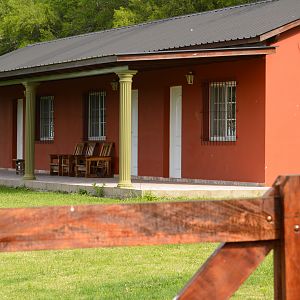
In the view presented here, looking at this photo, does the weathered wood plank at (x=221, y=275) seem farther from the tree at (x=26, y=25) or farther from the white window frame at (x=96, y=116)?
the tree at (x=26, y=25)

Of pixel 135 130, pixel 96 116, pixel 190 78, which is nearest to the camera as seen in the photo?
pixel 190 78

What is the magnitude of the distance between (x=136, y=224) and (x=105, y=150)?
16.2 metres

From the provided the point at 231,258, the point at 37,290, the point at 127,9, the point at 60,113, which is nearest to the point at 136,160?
the point at 60,113

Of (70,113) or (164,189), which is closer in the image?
(164,189)

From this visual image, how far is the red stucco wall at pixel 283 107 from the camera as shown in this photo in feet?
49.4


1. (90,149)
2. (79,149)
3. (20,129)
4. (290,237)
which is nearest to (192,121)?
(90,149)

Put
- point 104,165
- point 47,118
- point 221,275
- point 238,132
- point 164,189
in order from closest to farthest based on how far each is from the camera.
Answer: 1. point 221,275
2. point 164,189
3. point 238,132
4. point 104,165
5. point 47,118

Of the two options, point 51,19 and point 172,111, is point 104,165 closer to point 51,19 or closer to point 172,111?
point 172,111

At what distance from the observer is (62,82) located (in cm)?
2092

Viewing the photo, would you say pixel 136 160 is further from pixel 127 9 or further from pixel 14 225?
pixel 127 9

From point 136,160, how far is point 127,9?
61.6 ft

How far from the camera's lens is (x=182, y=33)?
17.3 meters

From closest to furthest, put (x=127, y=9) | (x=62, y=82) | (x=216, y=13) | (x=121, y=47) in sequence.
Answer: (x=121, y=47), (x=216, y=13), (x=62, y=82), (x=127, y=9)

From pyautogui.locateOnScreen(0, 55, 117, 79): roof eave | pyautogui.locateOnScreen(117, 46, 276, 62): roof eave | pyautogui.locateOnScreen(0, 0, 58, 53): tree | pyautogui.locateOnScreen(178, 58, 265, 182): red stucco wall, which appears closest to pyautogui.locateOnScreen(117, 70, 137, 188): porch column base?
pyautogui.locateOnScreen(0, 55, 117, 79): roof eave
